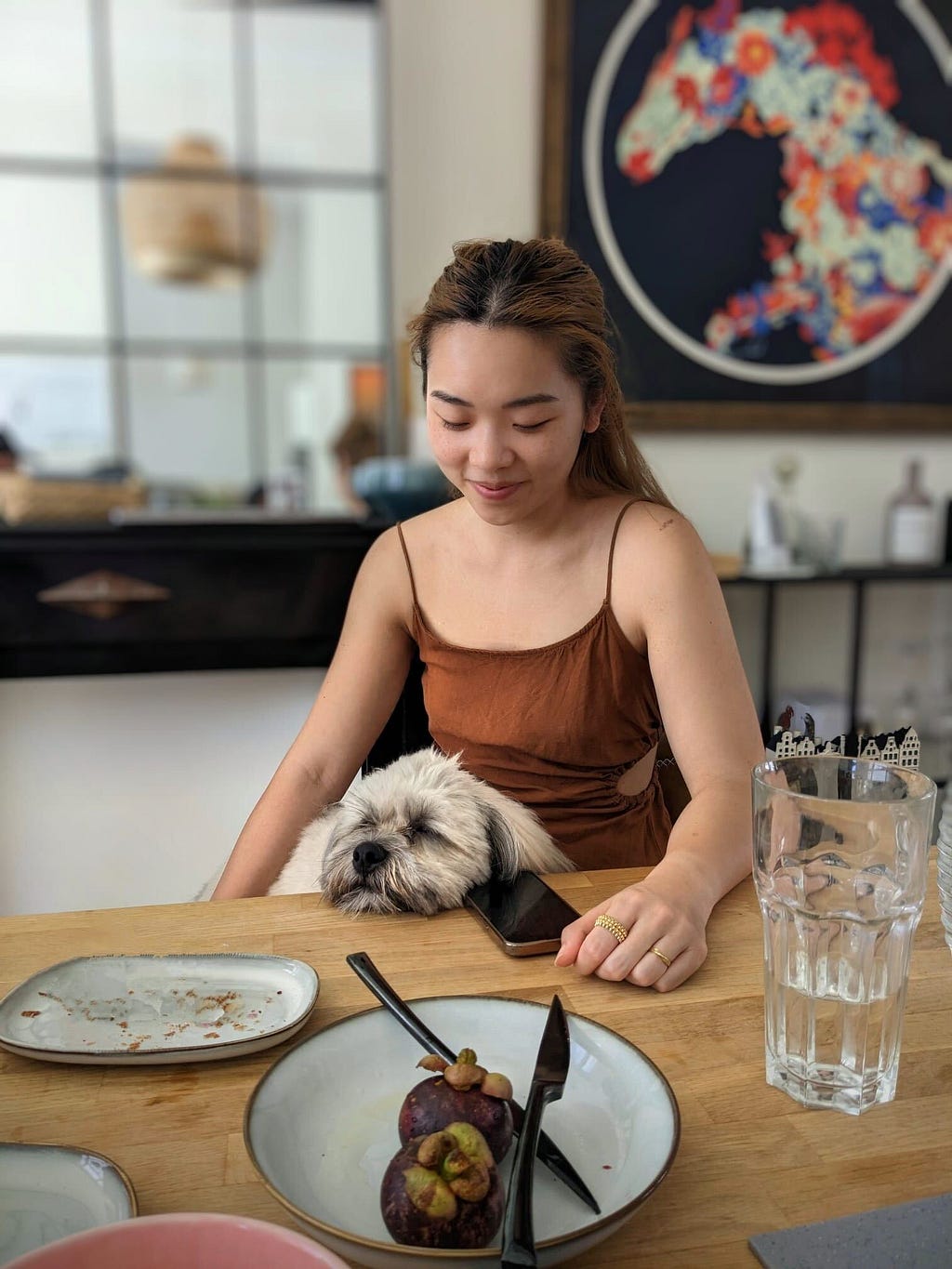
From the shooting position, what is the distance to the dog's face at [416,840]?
93 cm

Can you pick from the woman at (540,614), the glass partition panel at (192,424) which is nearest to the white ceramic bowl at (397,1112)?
the woman at (540,614)

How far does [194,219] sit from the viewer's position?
94.3 inches

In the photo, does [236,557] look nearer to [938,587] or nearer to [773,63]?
[773,63]

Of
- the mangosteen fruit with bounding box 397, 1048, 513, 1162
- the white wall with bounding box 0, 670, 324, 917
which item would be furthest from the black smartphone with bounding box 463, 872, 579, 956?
the white wall with bounding box 0, 670, 324, 917

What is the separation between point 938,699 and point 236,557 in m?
2.10

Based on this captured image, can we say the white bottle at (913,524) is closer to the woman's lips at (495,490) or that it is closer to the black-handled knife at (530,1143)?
the woman's lips at (495,490)

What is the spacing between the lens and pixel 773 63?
8.52 ft

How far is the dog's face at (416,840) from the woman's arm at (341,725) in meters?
0.17

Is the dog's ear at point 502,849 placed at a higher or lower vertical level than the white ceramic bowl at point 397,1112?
lower

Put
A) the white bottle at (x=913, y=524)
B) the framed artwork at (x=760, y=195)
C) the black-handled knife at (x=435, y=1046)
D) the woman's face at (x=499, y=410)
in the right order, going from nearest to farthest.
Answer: the black-handled knife at (x=435, y=1046) < the woman's face at (x=499, y=410) < the framed artwork at (x=760, y=195) < the white bottle at (x=913, y=524)

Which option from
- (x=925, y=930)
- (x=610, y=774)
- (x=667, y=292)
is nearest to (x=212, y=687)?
(x=610, y=774)

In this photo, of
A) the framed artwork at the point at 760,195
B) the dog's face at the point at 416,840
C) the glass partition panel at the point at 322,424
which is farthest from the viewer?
the framed artwork at the point at 760,195

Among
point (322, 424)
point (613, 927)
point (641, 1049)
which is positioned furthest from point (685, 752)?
point (322, 424)

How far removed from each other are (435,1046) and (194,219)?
2217 millimetres
